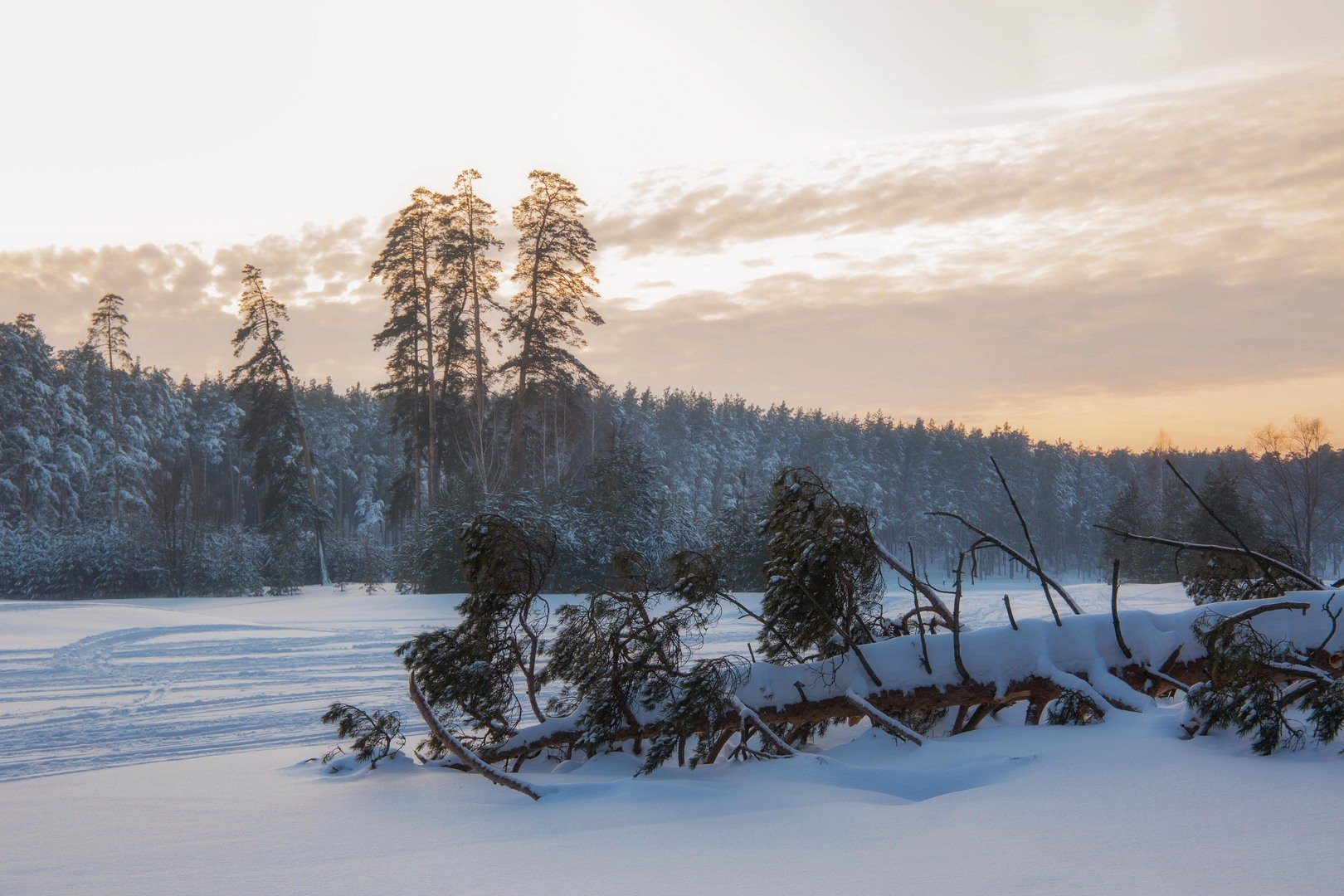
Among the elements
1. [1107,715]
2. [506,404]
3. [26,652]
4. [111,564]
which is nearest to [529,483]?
[506,404]

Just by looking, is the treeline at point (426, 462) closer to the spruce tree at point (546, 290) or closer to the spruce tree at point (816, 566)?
the spruce tree at point (546, 290)

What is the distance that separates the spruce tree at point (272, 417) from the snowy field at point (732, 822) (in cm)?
3028

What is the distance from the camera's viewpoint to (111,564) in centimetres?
3058

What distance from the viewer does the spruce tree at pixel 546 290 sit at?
3197 centimetres

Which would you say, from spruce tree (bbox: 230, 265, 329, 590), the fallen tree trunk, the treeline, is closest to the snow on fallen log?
the fallen tree trunk

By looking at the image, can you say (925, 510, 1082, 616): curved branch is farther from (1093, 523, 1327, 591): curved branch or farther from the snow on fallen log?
(1093, 523, 1327, 591): curved branch

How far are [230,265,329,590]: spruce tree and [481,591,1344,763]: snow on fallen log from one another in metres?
33.6

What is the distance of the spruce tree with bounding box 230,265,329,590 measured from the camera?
36.0 m

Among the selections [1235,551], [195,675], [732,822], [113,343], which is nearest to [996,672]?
[1235,551]

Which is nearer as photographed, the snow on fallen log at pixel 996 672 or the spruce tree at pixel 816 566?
the snow on fallen log at pixel 996 672

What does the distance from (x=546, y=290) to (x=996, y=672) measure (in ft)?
93.2

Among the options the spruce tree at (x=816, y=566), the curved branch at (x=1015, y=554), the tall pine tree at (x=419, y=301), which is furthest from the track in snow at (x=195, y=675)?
the tall pine tree at (x=419, y=301)

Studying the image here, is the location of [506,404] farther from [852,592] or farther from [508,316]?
[852,592]

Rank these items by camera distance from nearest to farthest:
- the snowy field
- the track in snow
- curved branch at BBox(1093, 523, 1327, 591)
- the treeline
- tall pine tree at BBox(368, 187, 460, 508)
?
the snowy field
curved branch at BBox(1093, 523, 1327, 591)
the track in snow
the treeline
tall pine tree at BBox(368, 187, 460, 508)
